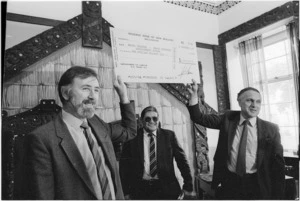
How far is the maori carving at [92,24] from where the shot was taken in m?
1.48

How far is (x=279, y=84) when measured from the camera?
1699mm

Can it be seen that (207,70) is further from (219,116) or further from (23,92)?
(23,92)

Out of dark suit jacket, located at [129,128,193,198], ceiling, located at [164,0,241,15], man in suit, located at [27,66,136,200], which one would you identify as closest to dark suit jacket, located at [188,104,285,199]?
dark suit jacket, located at [129,128,193,198]

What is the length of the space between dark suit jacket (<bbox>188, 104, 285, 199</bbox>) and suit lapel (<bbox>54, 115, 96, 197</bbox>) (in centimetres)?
79

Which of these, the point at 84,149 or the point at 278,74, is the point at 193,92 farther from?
the point at 84,149

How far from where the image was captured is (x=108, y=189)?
4.06 ft

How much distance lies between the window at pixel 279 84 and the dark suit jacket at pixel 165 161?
620 mm

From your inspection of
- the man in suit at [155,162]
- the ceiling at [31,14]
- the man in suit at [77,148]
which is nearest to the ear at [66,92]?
the man in suit at [77,148]

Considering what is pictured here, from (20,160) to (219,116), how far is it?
4.08ft

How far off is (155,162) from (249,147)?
605 millimetres

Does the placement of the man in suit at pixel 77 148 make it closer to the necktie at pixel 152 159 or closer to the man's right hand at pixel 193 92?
the necktie at pixel 152 159

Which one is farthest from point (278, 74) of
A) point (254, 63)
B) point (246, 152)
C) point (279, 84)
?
point (246, 152)

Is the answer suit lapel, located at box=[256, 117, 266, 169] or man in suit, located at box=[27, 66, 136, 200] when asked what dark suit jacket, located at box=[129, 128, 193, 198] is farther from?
suit lapel, located at box=[256, 117, 266, 169]

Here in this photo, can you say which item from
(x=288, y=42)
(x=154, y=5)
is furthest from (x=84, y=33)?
(x=288, y=42)
